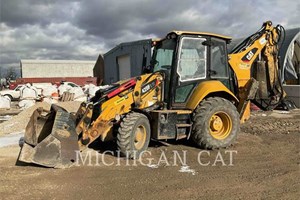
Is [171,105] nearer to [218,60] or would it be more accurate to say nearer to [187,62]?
[187,62]

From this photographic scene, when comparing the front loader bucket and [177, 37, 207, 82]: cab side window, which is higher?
[177, 37, 207, 82]: cab side window

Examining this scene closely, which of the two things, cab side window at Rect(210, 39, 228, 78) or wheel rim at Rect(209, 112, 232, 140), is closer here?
wheel rim at Rect(209, 112, 232, 140)

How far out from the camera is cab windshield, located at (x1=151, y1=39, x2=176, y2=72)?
724 centimetres

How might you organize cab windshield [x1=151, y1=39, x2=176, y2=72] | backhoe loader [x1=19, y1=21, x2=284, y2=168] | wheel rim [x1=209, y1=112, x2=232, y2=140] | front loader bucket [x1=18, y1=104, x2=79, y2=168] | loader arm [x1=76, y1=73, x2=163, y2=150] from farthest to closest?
wheel rim [x1=209, y1=112, x2=232, y2=140]
cab windshield [x1=151, y1=39, x2=176, y2=72]
loader arm [x1=76, y1=73, x2=163, y2=150]
backhoe loader [x1=19, y1=21, x2=284, y2=168]
front loader bucket [x1=18, y1=104, x2=79, y2=168]

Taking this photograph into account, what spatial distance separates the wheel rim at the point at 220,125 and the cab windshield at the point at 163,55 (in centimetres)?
146

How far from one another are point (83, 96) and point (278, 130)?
12.3 metres

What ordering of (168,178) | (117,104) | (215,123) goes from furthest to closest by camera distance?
(215,123)
(117,104)
(168,178)

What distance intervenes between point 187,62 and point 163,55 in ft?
2.12

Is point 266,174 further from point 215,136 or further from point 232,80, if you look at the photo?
point 232,80

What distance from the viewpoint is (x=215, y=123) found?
24.3 feet

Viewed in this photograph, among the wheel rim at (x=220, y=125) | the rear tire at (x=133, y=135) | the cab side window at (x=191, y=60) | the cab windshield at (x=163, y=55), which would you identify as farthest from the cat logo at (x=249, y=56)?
the rear tire at (x=133, y=135)

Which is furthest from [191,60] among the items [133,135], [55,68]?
[55,68]

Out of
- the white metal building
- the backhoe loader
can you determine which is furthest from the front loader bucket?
the white metal building

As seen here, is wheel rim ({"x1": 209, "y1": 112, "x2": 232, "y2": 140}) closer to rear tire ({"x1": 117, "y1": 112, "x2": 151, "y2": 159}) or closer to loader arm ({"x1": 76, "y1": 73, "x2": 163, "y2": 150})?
loader arm ({"x1": 76, "y1": 73, "x2": 163, "y2": 150})
